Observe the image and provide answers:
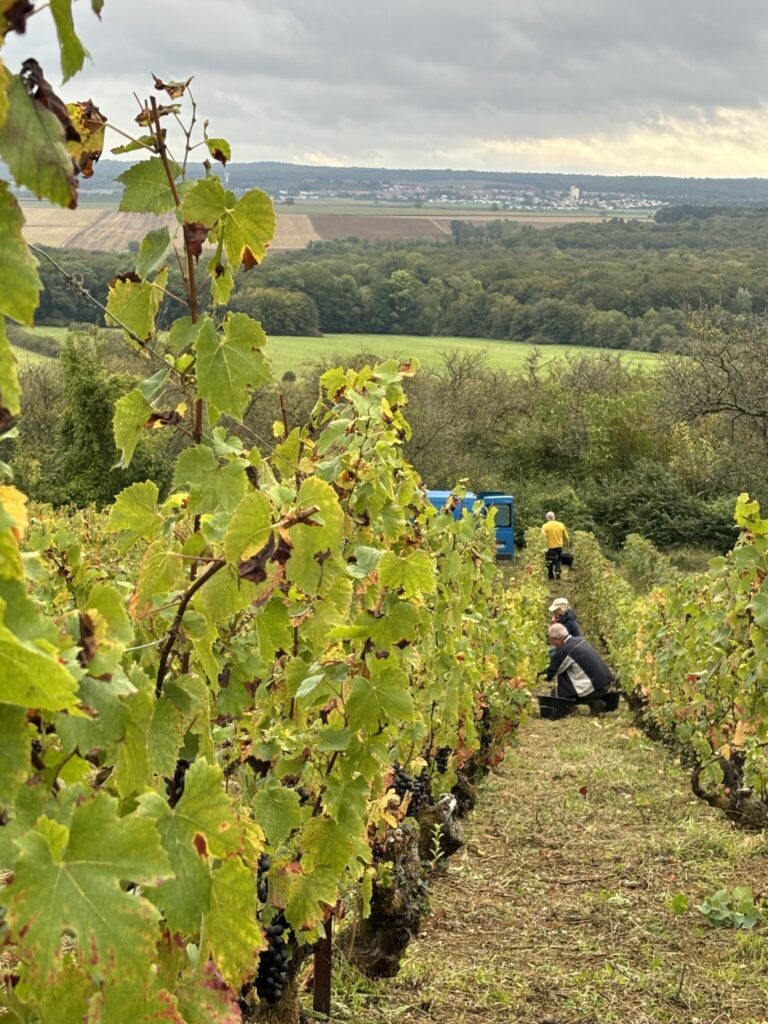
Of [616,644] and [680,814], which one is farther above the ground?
[680,814]

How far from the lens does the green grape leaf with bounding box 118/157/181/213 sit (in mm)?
1973

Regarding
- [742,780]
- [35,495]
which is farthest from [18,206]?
[35,495]

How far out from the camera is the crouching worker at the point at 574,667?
507 inches

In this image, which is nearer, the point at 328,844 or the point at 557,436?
the point at 328,844

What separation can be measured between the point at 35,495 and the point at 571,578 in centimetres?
1364

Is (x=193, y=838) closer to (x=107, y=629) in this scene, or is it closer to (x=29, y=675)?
(x=107, y=629)

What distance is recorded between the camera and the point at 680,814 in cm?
777

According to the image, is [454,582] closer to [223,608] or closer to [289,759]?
[289,759]

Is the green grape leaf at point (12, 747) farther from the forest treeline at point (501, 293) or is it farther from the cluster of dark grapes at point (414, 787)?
the forest treeline at point (501, 293)

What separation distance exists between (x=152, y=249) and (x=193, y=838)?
104 centimetres

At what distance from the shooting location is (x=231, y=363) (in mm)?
1987

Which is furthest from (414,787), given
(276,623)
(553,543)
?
(553,543)

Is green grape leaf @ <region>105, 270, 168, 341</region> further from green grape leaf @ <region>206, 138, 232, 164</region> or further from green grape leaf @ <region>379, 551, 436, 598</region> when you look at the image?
green grape leaf @ <region>379, 551, 436, 598</region>

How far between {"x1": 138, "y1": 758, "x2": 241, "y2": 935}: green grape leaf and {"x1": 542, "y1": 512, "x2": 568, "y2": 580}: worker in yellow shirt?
24.0 meters
